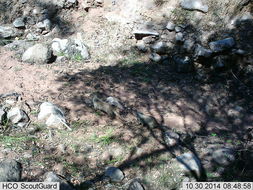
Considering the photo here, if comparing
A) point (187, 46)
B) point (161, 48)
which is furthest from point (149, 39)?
point (187, 46)

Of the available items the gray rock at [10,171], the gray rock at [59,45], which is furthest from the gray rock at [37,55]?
the gray rock at [10,171]

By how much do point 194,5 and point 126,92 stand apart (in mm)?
2942

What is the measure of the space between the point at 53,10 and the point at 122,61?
7.70ft

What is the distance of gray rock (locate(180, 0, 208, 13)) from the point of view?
6602 mm

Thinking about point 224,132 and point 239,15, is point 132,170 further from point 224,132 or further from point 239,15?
point 239,15

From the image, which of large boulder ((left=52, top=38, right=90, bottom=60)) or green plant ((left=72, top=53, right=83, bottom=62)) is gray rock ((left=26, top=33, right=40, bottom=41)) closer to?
large boulder ((left=52, top=38, right=90, bottom=60))

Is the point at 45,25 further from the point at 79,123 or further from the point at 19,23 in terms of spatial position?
the point at 79,123

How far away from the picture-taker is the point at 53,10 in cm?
709

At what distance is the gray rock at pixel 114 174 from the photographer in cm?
354

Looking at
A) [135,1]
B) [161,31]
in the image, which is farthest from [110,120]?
[135,1]

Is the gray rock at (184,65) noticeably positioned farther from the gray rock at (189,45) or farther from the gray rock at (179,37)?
the gray rock at (179,37)

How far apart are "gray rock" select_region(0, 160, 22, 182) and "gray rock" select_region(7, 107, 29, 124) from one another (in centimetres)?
88

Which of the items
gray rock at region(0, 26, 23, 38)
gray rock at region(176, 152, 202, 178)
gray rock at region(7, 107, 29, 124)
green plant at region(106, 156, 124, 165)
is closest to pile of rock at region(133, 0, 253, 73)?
gray rock at region(176, 152, 202, 178)

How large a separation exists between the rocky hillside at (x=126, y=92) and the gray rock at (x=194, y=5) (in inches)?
1.4
